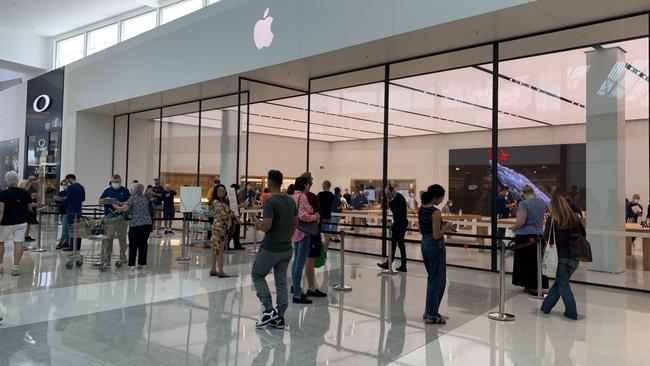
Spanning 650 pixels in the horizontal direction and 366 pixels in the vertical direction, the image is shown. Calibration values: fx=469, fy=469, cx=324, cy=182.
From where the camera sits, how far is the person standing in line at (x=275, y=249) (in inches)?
192

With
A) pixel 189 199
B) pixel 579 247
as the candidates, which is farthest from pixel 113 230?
pixel 579 247

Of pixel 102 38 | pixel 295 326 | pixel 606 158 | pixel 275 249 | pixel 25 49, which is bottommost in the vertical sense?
pixel 295 326

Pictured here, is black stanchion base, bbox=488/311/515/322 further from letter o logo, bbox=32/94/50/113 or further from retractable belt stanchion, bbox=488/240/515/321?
letter o logo, bbox=32/94/50/113

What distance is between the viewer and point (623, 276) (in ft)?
26.2

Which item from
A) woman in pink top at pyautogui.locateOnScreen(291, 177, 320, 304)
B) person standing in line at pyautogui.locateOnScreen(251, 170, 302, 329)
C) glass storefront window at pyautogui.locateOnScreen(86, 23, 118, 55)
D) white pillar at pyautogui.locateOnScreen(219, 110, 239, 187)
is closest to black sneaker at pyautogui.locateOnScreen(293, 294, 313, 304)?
woman in pink top at pyautogui.locateOnScreen(291, 177, 320, 304)

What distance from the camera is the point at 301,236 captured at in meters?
6.12

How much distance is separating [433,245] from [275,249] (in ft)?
5.76

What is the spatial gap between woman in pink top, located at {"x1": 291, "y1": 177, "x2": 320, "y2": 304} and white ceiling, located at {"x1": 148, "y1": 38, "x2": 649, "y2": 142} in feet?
15.1

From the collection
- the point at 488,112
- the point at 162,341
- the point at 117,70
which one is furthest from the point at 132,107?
the point at 162,341

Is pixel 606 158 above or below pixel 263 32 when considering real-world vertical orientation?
below

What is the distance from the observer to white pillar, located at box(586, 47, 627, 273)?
7.64 metres

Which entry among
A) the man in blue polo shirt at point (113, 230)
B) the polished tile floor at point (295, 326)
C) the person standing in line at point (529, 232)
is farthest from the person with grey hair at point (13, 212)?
the person standing in line at point (529, 232)

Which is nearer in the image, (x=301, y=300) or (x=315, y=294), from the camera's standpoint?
(x=301, y=300)

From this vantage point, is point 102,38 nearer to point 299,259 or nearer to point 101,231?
point 101,231
